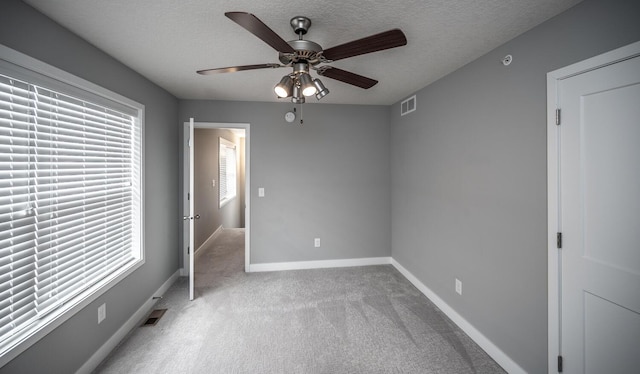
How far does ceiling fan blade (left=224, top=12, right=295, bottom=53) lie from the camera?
1139 millimetres

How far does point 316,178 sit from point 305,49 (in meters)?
2.40

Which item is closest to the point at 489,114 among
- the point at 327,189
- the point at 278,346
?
the point at 327,189

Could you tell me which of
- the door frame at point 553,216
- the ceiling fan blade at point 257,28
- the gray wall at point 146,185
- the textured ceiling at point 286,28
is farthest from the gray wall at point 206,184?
the door frame at point 553,216

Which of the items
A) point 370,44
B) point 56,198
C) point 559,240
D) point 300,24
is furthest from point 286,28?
point 559,240

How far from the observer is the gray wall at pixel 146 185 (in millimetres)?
1450

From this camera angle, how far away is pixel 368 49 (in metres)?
1.42

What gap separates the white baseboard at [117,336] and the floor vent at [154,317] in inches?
2.6

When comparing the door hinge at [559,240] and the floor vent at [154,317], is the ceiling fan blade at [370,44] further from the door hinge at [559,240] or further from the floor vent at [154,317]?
the floor vent at [154,317]

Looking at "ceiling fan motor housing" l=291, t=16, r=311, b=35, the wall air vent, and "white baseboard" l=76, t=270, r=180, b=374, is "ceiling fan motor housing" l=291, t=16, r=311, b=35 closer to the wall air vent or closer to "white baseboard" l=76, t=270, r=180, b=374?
the wall air vent

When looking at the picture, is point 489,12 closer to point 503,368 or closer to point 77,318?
point 503,368

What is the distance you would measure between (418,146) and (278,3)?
90.4 inches

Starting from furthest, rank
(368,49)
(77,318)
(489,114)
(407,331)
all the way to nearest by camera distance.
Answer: (407,331), (489,114), (77,318), (368,49)

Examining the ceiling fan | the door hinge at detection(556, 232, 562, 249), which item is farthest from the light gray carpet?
the ceiling fan

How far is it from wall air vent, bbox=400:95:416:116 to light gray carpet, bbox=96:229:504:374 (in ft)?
7.43
